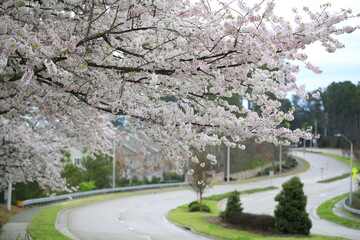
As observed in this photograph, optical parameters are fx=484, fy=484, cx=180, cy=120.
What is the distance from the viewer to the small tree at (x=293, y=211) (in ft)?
74.9

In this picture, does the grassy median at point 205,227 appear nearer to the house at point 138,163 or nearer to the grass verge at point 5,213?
the grass verge at point 5,213

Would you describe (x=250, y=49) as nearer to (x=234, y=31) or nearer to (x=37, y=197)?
(x=234, y=31)

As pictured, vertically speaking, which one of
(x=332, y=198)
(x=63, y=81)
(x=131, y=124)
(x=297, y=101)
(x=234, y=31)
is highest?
(x=297, y=101)

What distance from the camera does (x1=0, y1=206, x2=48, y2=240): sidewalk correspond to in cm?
1764

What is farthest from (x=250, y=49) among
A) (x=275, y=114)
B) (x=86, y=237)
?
(x=86, y=237)

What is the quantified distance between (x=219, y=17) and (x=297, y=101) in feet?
374

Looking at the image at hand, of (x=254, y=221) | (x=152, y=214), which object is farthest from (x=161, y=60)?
(x=152, y=214)

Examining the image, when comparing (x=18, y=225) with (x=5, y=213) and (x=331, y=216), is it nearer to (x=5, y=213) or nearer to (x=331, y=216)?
(x=5, y=213)

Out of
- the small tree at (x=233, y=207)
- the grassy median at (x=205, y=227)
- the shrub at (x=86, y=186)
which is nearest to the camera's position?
the grassy median at (x=205, y=227)

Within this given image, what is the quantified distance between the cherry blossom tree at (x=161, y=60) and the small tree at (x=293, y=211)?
1502 centimetres

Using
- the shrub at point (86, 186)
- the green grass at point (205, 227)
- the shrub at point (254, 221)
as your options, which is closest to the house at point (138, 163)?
Result: the shrub at point (86, 186)

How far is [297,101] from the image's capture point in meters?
118

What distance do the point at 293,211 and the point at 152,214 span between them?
1217 cm

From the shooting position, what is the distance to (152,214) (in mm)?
32469
